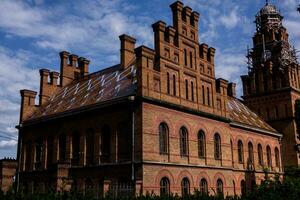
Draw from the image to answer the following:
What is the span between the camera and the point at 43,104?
33.1m

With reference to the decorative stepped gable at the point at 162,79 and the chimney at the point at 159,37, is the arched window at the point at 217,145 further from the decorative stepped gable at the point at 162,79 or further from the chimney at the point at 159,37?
the chimney at the point at 159,37

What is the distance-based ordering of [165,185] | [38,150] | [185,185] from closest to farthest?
[165,185]
[185,185]
[38,150]

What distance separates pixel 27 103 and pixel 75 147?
841cm

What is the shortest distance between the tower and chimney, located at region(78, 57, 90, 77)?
19120 millimetres

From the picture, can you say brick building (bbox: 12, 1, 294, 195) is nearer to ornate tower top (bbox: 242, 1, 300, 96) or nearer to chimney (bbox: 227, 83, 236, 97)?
chimney (bbox: 227, 83, 236, 97)

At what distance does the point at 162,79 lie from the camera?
78.1 ft

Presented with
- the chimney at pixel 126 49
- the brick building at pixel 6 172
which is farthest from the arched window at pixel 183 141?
the brick building at pixel 6 172

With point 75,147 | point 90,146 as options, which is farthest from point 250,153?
point 75,147

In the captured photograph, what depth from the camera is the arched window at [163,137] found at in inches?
904

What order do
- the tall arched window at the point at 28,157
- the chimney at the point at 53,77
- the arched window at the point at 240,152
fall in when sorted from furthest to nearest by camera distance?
the chimney at the point at 53,77 < the arched window at the point at 240,152 < the tall arched window at the point at 28,157

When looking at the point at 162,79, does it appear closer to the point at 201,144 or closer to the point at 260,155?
the point at 201,144

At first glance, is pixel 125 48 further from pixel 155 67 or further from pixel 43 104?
pixel 43 104

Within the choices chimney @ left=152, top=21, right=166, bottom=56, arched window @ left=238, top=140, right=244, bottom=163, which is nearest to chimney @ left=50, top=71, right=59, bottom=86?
chimney @ left=152, top=21, right=166, bottom=56

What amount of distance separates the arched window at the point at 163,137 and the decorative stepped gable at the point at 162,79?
1.69 meters
